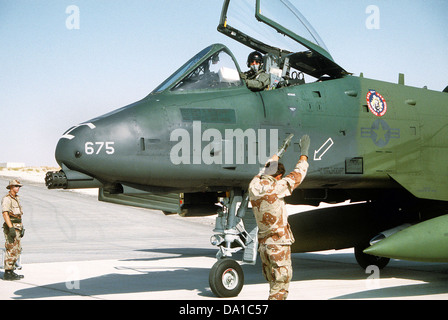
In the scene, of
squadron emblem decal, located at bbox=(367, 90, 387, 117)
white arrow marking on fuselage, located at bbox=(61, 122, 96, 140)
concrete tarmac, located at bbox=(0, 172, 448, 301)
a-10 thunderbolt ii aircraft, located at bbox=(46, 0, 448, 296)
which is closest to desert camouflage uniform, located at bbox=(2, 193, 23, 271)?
concrete tarmac, located at bbox=(0, 172, 448, 301)

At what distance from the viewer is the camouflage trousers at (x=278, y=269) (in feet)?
21.9

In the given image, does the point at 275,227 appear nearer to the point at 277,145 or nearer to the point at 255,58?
the point at 277,145

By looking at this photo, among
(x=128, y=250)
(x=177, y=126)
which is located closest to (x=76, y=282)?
(x=177, y=126)

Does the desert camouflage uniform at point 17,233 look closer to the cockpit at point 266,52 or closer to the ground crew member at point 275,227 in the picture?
the cockpit at point 266,52

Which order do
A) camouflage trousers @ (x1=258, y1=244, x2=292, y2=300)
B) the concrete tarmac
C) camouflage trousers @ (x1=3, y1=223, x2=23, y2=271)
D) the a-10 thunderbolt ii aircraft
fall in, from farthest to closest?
camouflage trousers @ (x1=3, y1=223, x2=23, y2=271) < the concrete tarmac < the a-10 thunderbolt ii aircraft < camouflage trousers @ (x1=258, y1=244, x2=292, y2=300)

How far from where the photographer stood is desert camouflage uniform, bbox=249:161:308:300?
6.68 metres

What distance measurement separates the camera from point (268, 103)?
873 cm

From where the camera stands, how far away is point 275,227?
6.73 meters

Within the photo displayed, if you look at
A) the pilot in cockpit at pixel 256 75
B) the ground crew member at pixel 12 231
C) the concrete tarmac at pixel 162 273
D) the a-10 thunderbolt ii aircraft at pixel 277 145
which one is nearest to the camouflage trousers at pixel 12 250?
the ground crew member at pixel 12 231

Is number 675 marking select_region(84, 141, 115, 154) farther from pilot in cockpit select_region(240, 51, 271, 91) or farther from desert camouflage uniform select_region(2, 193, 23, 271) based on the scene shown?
desert camouflage uniform select_region(2, 193, 23, 271)

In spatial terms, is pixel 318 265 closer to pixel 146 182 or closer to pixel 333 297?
pixel 333 297

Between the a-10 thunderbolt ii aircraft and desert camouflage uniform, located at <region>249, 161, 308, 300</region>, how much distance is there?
150 centimetres

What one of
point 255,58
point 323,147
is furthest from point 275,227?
point 255,58

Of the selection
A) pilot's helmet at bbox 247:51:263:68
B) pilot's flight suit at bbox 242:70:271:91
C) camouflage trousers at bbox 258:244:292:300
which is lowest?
camouflage trousers at bbox 258:244:292:300
